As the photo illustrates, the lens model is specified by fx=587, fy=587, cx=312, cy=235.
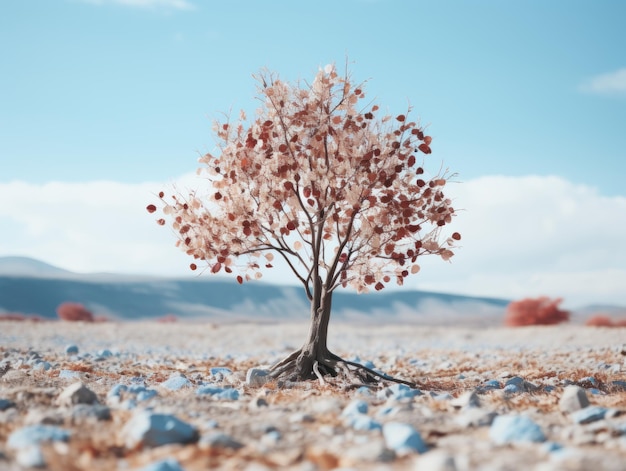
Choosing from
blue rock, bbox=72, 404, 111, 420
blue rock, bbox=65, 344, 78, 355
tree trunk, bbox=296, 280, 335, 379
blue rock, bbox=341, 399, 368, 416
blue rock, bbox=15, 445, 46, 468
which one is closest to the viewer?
blue rock, bbox=15, 445, 46, 468

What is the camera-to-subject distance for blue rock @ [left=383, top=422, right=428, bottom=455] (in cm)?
338

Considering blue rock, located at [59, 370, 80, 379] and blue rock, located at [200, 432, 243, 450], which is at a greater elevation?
blue rock, located at [200, 432, 243, 450]

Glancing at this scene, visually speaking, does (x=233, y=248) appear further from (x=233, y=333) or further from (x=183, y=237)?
(x=233, y=333)

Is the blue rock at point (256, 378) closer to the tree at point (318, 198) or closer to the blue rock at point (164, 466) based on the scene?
the tree at point (318, 198)

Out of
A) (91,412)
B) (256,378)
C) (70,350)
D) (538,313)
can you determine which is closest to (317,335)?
(256,378)

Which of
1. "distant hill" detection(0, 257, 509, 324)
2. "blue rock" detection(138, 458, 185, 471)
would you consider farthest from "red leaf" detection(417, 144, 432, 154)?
"distant hill" detection(0, 257, 509, 324)

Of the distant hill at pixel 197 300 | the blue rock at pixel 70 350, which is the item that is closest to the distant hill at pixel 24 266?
the distant hill at pixel 197 300

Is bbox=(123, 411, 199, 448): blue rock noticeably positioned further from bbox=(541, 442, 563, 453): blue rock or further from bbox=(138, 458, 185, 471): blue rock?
bbox=(541, 442, 563, 453): blue rock

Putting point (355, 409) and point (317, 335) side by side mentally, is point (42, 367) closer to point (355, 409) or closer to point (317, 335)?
point (317, 335)

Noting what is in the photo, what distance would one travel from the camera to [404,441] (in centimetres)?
340

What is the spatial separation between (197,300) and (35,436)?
486ft

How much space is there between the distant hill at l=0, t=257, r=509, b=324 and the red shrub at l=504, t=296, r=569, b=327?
90.8 meters

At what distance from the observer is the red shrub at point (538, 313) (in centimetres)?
3358

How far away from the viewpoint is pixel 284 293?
165250 mm
